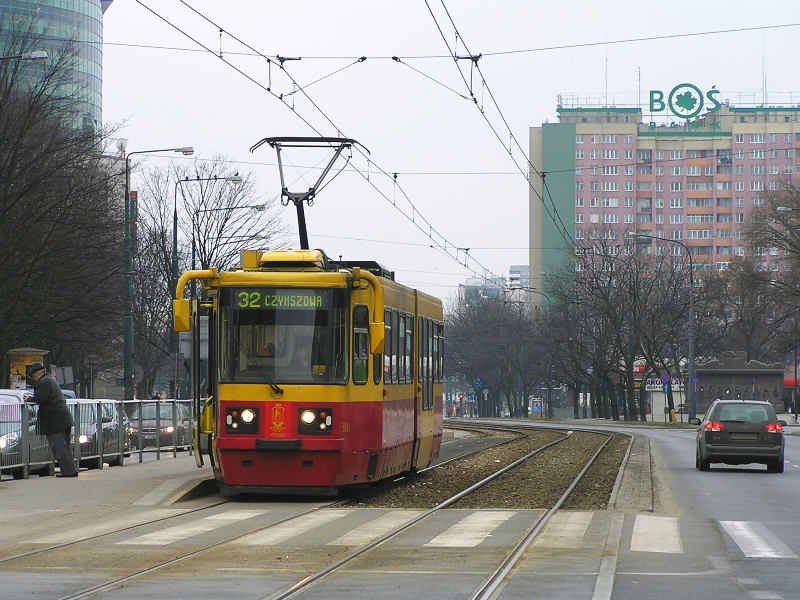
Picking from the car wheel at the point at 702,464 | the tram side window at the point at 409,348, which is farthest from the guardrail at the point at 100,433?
the car wheel at the point at 702,464

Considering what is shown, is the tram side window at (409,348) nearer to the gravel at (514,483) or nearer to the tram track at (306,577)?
the gravel at (514,483)

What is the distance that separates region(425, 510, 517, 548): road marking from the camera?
12320mm

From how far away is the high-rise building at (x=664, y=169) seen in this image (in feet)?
→ 492

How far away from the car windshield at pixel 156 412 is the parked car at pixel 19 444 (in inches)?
155

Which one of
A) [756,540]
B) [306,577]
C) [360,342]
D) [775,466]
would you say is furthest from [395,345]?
[775,466]

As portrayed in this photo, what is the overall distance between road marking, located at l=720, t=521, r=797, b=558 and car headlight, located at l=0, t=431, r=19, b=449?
1051 cm

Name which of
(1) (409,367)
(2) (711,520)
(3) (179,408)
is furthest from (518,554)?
(3) (179,408)

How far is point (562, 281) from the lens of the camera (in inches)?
3147

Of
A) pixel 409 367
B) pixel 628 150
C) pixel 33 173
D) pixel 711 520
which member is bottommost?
pixel 711 520

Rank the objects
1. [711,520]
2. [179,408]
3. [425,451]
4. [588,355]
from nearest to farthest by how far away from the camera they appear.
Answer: [711,520] → [425,451] → [179,408] → [588,355]

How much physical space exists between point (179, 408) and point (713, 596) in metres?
21.6

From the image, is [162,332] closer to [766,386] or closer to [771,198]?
[771,198]

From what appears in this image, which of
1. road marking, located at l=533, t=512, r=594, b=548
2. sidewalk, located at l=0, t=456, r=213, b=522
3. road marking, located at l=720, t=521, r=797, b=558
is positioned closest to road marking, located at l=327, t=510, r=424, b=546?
road marking, located at l=533, t=512, r=594, b=548

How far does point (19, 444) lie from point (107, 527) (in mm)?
7378
